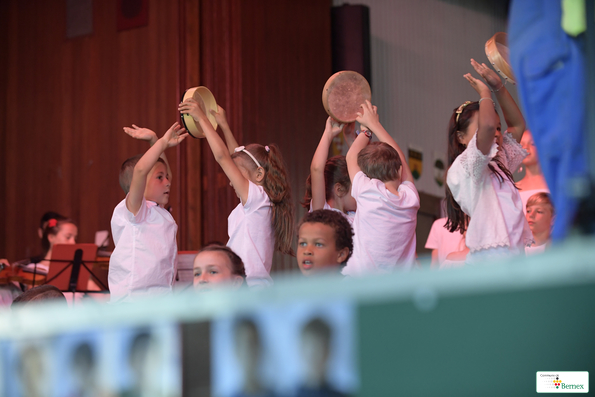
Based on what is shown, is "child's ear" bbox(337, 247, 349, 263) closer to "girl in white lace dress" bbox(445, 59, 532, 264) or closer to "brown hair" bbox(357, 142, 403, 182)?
"brown hair" bbox(357, 142, 403, 182)

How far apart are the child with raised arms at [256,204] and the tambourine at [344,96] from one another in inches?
14.3

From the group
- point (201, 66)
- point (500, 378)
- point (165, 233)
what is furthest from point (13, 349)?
point (201, 66)

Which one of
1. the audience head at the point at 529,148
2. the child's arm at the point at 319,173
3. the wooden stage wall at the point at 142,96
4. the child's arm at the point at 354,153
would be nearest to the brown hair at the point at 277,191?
the child's arm at the point at 319,173

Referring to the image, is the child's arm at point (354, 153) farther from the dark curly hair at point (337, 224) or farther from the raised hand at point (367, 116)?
the dark curly hair at point (337, 224)

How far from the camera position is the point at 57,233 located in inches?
236

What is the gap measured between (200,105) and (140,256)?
2.99 feet

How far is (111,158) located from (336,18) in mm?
2669

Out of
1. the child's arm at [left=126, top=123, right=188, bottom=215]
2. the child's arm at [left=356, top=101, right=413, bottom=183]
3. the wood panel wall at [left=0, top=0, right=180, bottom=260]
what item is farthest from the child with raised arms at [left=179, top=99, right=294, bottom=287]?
the wood panel wall at [left=0, top=0, right=180, bottom=260]

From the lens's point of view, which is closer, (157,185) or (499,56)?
(499,56)

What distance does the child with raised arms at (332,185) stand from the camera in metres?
3.45

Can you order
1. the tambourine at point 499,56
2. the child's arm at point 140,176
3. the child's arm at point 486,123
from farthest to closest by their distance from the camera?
the child's arm at point 140,176 < the tambourine at point 499,56 < the child's arm at point 486,123

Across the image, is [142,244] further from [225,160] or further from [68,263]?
[68,263]

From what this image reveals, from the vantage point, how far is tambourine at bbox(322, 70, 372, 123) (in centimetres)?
351

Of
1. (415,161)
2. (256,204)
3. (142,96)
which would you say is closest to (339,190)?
(256,204)
